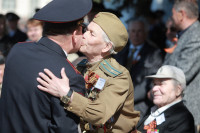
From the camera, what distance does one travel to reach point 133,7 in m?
7.82

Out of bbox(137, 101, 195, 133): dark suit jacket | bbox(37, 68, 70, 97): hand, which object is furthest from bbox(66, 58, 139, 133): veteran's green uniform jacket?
bbox(137, 101, 195, 133): dark suit jacket

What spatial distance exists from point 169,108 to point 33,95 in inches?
92.4

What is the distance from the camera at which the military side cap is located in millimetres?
2182

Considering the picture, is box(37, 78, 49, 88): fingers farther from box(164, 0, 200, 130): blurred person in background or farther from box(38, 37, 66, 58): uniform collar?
box(164, 0, 200, 130): blurred person in background

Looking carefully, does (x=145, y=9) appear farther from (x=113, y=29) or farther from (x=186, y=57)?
(x=113, y=29)

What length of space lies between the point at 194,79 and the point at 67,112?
9.48ft

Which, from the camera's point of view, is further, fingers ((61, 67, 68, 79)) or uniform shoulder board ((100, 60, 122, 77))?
uniform shoulder board ((100, 60, 122, 77))

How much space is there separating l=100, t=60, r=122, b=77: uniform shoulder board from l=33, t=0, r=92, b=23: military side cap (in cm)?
65

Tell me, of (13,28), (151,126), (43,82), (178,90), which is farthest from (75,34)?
(13,28)

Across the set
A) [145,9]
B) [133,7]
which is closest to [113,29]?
[133,7]

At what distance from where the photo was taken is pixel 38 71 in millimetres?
2150

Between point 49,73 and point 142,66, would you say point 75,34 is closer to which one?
point 49,73

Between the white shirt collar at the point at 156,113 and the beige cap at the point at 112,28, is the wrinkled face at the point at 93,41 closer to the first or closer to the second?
the beige cap at the point at 112,28

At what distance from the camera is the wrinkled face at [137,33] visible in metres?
5.66
